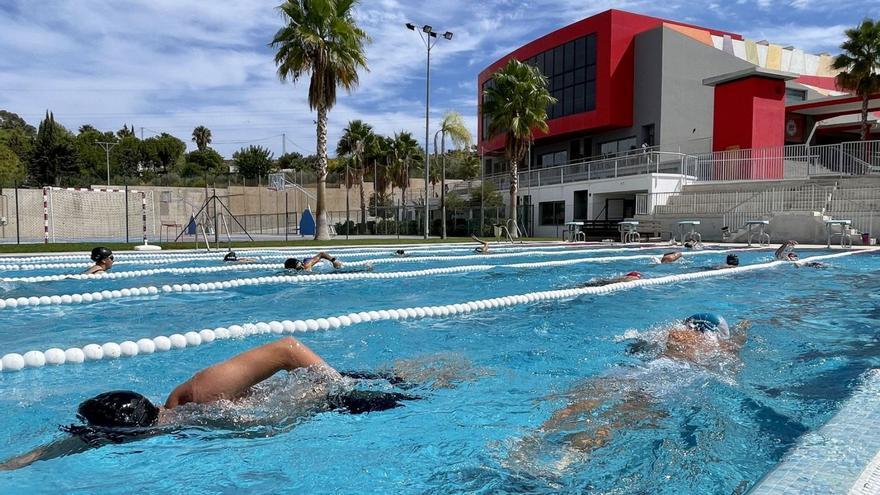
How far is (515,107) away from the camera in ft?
91.1

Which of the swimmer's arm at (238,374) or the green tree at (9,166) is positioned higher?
the green tree at (9,166)

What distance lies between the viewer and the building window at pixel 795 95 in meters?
35.4

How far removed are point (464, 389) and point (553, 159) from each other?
38403 mm

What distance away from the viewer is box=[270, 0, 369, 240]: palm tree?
21734 mm

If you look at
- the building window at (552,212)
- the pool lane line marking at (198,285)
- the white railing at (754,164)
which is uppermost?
the white railing at (754,164)

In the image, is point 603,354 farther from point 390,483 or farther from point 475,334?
point 390,483

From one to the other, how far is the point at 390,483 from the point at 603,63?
1359 inches

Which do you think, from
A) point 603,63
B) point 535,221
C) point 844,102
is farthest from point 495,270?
point 844,102

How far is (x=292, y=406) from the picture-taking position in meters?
3.32

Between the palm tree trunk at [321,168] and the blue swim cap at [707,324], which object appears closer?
the blue swim cap at [707,324]

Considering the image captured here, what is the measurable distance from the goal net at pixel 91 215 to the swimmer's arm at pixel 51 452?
27.4 meters

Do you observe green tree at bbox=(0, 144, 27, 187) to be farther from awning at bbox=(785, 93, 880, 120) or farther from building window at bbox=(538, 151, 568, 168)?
awning at bbox=(785, 93, 880, 120)

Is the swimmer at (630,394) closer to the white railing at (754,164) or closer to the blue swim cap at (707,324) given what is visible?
the blue swim cap at (707,324)

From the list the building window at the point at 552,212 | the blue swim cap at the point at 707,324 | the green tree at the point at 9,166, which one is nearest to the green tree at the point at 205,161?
the green tree at the point at 9,166
